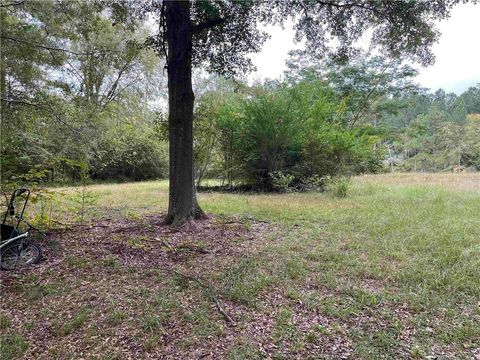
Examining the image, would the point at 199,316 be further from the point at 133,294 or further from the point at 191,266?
the point at 191,266

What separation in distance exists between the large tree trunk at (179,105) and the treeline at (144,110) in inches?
49.7

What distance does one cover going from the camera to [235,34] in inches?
201

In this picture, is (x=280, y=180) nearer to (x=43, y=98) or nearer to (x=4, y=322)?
(x=43, y=98)

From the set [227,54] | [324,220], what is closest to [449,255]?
[324,220]

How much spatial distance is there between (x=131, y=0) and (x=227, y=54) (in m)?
1.88

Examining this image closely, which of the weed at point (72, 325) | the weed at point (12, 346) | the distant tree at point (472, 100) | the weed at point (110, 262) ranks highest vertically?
the distant tree at point (472, 100)

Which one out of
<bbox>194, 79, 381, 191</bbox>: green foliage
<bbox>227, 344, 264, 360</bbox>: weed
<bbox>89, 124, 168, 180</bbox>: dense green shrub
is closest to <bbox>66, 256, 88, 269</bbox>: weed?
<bbox>227, 344, 264, 360</bbox>: weed

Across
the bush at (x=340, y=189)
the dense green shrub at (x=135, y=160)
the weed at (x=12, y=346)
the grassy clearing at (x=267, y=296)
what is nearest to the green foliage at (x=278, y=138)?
the bush at (x=340, y=189)

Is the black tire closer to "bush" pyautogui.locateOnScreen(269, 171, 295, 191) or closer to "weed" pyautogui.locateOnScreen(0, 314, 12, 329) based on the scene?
"weed" pyautogui.locateOnScreen(0, 314, 12, 329)

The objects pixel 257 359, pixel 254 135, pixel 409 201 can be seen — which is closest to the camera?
pixel 257 359

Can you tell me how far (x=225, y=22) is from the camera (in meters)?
4.82

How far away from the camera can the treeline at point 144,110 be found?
501cm

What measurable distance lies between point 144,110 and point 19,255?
44.6 ft

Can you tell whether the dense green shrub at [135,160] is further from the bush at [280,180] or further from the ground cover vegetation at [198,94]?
the bush at [280,180]
